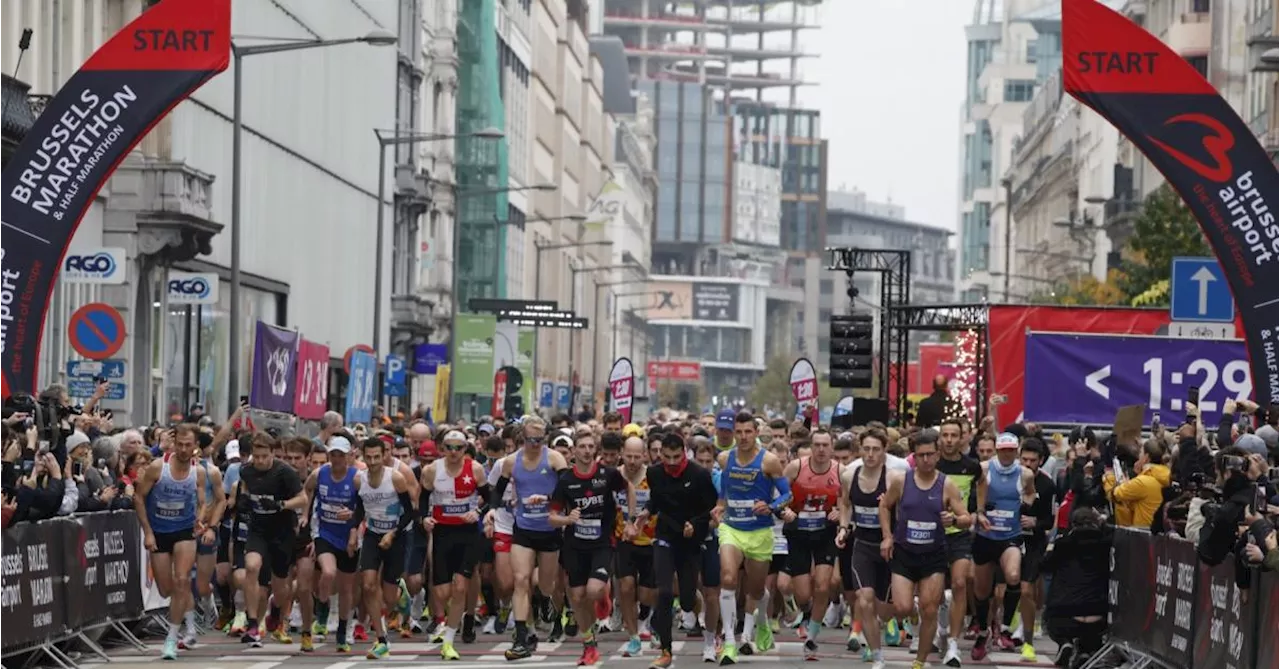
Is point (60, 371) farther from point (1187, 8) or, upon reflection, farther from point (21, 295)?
point (1187, 8)

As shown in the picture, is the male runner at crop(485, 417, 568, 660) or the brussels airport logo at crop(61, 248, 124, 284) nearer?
the male runner at crop(485, 417, 568, 660)

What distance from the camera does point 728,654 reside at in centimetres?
2125

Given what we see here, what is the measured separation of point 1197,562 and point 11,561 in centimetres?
780

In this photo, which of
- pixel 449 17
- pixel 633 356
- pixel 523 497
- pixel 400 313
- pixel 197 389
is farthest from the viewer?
pixel 633 356

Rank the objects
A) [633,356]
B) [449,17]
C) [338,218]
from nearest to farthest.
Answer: [338,218]
[449,17]
[633,356]

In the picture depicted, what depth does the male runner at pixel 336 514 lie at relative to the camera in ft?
73.8

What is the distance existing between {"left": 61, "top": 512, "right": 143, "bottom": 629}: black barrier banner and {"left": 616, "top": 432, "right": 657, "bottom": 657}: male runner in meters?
3.82

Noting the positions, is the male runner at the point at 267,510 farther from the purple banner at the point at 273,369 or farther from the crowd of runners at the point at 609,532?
the purple banner at the point at 273,369

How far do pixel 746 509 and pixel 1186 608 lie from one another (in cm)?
383

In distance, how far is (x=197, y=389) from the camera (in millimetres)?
46094

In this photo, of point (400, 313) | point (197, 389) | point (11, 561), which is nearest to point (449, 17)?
point (400, 313)

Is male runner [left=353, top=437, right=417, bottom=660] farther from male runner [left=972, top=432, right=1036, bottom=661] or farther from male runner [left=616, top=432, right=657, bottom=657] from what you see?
male runner [left=972, top=432, right=1036, bottom=661]

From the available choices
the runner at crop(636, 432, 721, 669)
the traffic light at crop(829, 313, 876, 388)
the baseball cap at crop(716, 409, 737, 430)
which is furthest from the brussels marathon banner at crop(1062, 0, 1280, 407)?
the traffic light at crop(829, 313, 876, 388)

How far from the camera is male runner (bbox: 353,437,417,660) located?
73.9ft
